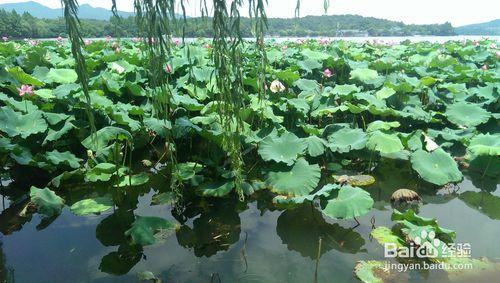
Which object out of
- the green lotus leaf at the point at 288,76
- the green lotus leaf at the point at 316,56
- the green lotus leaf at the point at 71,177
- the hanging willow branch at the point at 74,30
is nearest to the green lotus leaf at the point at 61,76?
the green lotus leaf at the point at 71,177

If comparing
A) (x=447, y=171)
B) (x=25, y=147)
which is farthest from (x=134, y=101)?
(x=447, y=171)

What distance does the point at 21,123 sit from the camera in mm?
3863

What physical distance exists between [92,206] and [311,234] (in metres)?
1.69

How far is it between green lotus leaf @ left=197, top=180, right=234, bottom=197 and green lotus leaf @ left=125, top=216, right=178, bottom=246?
1.38ft

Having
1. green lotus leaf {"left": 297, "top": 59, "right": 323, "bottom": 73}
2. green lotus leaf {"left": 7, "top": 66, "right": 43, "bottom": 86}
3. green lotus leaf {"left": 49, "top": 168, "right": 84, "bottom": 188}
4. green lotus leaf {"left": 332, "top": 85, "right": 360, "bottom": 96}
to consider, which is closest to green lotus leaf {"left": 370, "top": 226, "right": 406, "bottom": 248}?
green lotus leaf {"left": 332, "top": 85, "right": 360, "bottom": 96}

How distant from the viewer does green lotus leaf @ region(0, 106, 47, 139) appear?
3691mm

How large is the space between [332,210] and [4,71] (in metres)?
4.29

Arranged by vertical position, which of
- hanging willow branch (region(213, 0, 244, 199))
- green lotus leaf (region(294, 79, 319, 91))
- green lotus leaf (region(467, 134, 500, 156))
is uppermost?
hanging willow branch (region(213, 0, 244, 199))

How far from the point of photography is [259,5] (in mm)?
1626

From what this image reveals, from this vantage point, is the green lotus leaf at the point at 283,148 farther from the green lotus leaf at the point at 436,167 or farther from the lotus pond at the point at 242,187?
the green lotus leaf at the point at 436,167

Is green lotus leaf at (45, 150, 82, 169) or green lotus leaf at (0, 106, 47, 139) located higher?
green lotus leaf at (0, 106, 47, 139)

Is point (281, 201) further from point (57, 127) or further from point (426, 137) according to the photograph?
point (57, 127)

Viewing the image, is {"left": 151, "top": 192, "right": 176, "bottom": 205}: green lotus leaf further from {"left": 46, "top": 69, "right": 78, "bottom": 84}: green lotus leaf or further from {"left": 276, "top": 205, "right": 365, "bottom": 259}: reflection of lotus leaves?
{"left": 46, "top": 69, "right": 78, "bottom": 84}: green lotus leaf

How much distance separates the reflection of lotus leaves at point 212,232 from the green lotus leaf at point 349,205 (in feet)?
2.35
